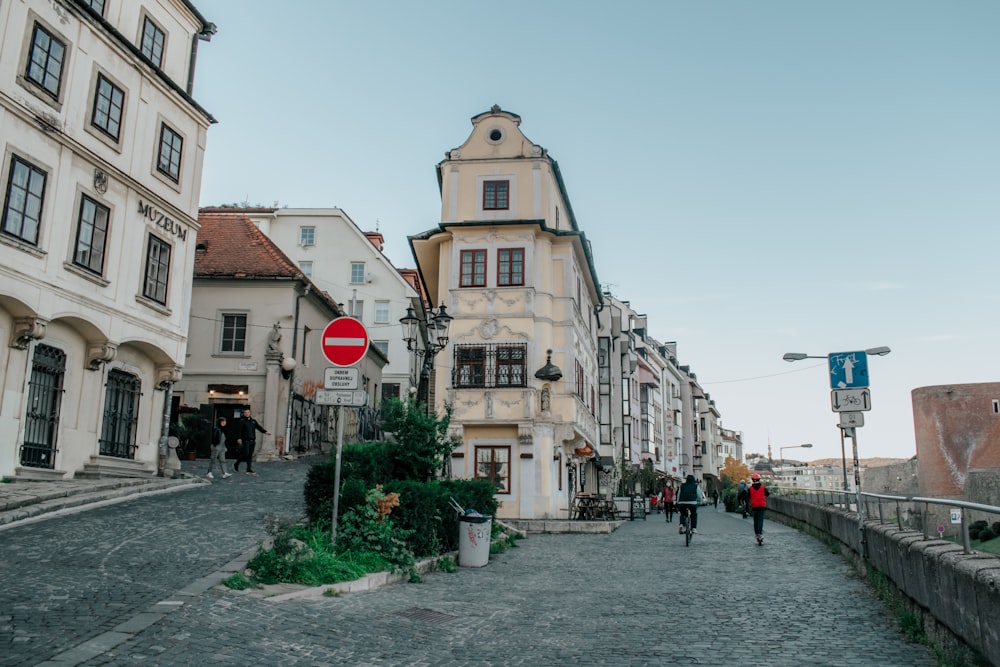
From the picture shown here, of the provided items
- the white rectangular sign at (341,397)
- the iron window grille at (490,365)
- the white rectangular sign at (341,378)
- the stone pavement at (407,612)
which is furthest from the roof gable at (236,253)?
the white rectangular sign at (341,397)

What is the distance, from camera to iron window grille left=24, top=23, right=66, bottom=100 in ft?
60.8

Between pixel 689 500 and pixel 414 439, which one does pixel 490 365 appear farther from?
pixel 414 439

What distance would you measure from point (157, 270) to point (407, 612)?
16.3 m

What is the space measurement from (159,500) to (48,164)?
7.71m

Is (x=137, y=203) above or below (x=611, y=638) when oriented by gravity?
above

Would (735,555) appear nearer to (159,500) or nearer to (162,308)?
(159,500)

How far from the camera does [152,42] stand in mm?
23422

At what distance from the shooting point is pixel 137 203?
22.0 metres

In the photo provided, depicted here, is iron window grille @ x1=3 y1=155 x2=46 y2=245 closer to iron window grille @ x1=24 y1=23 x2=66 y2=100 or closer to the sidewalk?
iron window grille @ x1=24 y1=23 x2=66 y2=100

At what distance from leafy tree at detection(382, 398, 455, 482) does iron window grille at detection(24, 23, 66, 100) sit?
417 inches

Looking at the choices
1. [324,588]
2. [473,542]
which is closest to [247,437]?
[473,542]

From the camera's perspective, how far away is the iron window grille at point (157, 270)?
22500 millimetres

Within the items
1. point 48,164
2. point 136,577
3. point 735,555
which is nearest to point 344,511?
point 136,577

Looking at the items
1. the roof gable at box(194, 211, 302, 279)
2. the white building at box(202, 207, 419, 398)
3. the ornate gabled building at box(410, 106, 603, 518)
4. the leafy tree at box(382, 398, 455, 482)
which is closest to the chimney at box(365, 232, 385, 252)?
the white building at box(202, 207, 419, 398)
